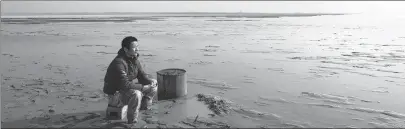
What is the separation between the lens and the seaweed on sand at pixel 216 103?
18.8 feet

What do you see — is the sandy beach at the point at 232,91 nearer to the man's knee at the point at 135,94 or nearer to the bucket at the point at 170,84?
the bucket at the point at 170,84

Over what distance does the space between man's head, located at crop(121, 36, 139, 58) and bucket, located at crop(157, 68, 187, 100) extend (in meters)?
1.21

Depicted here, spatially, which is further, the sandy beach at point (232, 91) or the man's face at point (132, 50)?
the sandy beach at point (232, 91)

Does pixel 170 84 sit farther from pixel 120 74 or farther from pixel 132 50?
pixel 120 74

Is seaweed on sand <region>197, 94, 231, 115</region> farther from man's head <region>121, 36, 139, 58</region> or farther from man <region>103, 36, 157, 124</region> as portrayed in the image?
man's head <region>121, 36, 139, 58</region>

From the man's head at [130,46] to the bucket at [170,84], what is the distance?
1.21 meters

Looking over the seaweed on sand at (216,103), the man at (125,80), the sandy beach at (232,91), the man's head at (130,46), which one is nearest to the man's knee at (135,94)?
the man at (125,80)

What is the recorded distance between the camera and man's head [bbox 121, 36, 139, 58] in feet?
16.0

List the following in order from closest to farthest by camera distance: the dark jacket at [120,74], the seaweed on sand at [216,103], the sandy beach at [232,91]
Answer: the dark jacket at [120,74] < the sandy beach at [232,91] < the seaweed on sand at [216,103]

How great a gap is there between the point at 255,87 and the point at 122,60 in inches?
144

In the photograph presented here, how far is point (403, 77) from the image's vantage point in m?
8.63

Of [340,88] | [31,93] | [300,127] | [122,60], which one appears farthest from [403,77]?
[31,93]

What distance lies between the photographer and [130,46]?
4918mm

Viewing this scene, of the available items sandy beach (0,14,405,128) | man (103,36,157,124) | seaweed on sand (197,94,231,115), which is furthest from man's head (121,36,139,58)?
seaweed on sand (197,94,231,115)
